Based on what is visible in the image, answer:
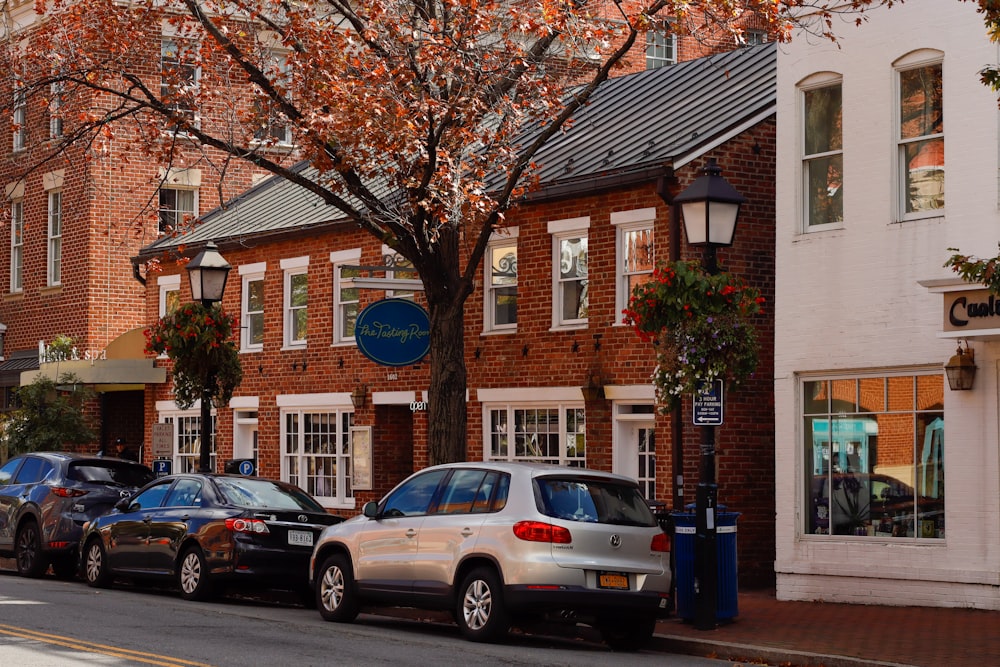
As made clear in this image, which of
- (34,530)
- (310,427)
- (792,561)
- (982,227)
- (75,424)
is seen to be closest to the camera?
(982,227)

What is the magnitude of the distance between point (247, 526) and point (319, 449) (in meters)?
10.4

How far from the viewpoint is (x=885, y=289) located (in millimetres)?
16953

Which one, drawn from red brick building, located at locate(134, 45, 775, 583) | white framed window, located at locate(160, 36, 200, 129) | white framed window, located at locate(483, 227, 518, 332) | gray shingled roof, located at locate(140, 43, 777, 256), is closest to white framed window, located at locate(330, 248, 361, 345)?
red brick building, located at locate(134, 45, 775, 583)

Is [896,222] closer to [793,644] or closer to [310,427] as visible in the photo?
[793,644]

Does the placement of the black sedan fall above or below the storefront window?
below

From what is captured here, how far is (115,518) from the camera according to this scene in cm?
1852

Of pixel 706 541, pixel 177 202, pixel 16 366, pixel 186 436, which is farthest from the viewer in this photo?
pixel 16 366

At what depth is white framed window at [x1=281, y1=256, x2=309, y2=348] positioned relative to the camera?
90.2 ft

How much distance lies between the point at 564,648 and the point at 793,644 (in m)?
1.98

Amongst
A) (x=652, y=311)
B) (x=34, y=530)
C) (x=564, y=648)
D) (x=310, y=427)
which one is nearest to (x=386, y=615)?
(x=564, y=648)

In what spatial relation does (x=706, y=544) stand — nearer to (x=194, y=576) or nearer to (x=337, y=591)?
(x=337, y=591)

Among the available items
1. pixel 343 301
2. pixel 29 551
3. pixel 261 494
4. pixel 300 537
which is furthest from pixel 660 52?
pixel 300 537

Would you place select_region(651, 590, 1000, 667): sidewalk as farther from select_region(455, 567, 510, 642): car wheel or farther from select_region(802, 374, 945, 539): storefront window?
select_region(455, 567, 510, 642): car wheel

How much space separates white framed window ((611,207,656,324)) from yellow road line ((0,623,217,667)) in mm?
9992
